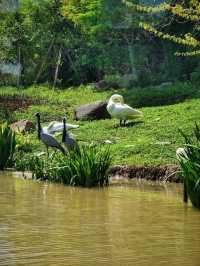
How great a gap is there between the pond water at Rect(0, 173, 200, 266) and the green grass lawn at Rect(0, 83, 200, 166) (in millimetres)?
2891

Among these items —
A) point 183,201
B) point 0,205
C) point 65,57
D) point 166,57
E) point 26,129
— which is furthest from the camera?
point 65,57

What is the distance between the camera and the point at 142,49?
31703 millimetres

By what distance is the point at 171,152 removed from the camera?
1547 cm

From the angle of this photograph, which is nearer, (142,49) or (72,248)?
(72,248)

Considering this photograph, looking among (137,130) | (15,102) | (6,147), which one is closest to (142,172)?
(6,147)

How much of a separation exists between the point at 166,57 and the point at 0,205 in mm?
21615

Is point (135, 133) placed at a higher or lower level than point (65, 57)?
lower

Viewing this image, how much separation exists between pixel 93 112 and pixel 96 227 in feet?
44.4

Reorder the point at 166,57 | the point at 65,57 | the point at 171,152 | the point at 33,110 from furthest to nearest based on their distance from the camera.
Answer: the point at 65,57 → the point at 166,57 → the point at 33,110 → the point at 171,152

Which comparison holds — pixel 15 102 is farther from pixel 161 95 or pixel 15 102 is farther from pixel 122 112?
pixel 122 112

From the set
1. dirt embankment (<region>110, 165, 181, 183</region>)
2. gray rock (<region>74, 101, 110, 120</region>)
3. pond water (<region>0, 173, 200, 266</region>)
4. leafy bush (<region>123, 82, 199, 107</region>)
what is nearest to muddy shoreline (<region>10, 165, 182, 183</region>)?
dirt embankment (<region>110, 165, 181, 183</region>)

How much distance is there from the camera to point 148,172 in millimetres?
14297

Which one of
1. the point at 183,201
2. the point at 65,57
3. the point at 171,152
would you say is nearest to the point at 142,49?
the point at 65,57

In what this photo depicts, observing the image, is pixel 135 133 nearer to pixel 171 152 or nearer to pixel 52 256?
pixel 171 152
